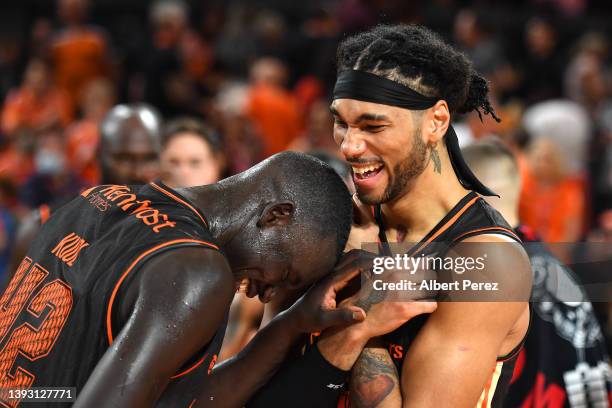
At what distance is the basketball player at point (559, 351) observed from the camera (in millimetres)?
4754

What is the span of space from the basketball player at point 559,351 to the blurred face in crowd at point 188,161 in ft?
7.96

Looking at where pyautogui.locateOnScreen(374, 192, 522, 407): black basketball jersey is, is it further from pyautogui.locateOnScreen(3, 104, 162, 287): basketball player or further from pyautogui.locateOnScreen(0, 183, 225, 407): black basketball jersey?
pyautogui.locateOnScreen(3, 104, 162, 287): basketball player

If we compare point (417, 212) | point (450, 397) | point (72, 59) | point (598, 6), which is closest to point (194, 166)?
point (417, 212)

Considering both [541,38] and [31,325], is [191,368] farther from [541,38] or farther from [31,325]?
[541,38]

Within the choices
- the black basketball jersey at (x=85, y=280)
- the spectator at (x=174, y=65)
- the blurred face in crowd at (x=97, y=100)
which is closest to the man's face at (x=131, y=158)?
the black basketball jersey at (x=85, y=280)

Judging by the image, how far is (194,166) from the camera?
6531 millimetres

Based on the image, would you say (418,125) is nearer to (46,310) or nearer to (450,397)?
(450,397)

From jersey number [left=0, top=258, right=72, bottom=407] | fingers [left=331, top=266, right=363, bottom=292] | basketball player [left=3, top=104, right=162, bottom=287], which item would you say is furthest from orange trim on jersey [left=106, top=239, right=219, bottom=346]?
basketball player [left=3, top=104, right=162, bottom=287]

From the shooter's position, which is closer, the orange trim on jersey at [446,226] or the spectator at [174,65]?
the orange trim on jersey at [446,226]

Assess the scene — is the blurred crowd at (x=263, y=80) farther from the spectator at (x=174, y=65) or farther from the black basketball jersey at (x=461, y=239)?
the black basketball jersey at (x=461, y=239)

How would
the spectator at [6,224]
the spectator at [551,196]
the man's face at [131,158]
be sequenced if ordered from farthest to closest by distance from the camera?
the spectator at [551,196], the spectator at [6,224], the man's face at [131,158]

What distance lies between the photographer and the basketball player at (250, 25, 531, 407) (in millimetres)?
3299

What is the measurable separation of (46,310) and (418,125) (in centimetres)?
146

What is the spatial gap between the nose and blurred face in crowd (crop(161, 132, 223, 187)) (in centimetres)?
303
